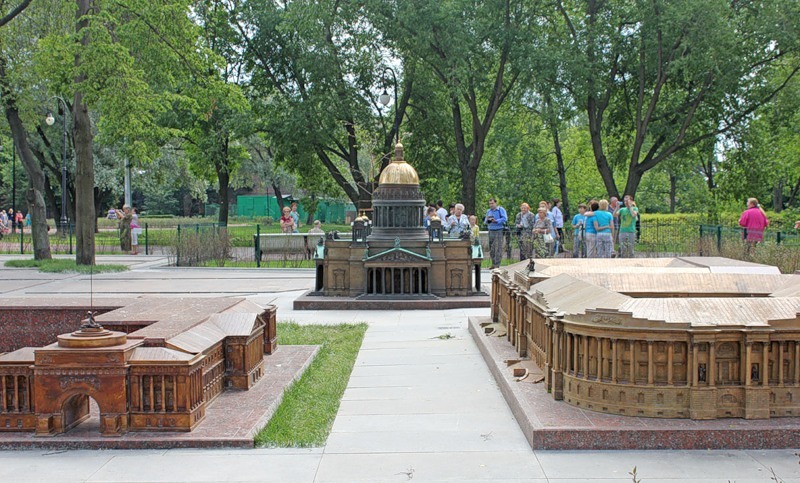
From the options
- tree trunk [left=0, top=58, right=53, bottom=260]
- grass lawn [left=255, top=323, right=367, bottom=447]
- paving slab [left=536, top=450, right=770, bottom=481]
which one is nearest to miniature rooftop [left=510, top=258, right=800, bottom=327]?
paving slab [left=536, top=450, right=770, bottom=481]

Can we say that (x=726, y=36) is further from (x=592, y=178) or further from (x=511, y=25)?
(x=592, y=178)

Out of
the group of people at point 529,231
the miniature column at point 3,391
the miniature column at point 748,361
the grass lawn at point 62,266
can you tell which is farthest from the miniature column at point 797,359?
the grass lawn at point 62,266

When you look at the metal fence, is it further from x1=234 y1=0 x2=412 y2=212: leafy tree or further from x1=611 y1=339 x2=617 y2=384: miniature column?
x1=611 y1=339 x2=617 y2=384: miniature column

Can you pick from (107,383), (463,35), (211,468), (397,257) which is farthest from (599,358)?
(463,35)

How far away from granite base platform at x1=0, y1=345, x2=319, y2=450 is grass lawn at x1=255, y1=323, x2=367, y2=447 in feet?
0.44

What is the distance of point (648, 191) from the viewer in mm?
56938

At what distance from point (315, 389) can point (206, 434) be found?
2303 mm

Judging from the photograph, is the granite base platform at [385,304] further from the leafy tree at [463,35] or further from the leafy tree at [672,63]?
the leafy tree at [672,63]

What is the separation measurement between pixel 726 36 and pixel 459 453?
2582cm

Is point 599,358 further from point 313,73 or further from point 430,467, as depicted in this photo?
point 313,73

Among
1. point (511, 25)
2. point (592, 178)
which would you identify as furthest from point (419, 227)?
point (592, 178)

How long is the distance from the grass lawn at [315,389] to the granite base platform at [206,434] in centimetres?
13

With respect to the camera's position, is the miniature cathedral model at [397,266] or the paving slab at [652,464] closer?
the paving slab at [652,464]

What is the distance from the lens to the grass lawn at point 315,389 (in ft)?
24.9
